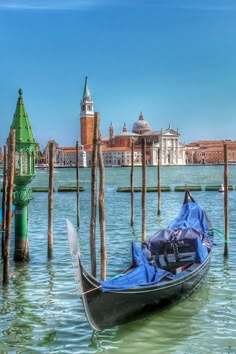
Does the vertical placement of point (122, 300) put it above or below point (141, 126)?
below

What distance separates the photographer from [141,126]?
109875 millimetres

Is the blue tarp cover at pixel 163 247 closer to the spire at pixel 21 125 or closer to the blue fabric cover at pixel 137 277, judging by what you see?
the blue fabric cover at pixel 137 277

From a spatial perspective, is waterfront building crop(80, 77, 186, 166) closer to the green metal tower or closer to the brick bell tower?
the brick bell tower

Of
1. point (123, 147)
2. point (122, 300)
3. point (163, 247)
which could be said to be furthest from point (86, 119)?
point (122, 300)

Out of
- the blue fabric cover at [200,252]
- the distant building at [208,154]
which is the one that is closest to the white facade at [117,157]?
the distant building at [208,154]

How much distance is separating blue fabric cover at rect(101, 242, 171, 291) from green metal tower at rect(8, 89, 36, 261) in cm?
262

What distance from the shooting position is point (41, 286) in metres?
7.75

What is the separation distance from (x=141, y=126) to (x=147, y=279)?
104 m

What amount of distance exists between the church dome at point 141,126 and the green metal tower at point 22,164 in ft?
328

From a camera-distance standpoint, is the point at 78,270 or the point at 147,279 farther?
A: the point at 147,279

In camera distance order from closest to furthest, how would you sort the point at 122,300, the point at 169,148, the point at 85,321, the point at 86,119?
the point at 122,300, the point at 85,321, the point at 169,148, the point at 86,119

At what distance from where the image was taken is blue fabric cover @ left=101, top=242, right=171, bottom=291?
5.58 metres

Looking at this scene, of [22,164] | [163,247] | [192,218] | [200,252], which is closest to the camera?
[200,252]

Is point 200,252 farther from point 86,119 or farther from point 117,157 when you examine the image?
point 86,119
